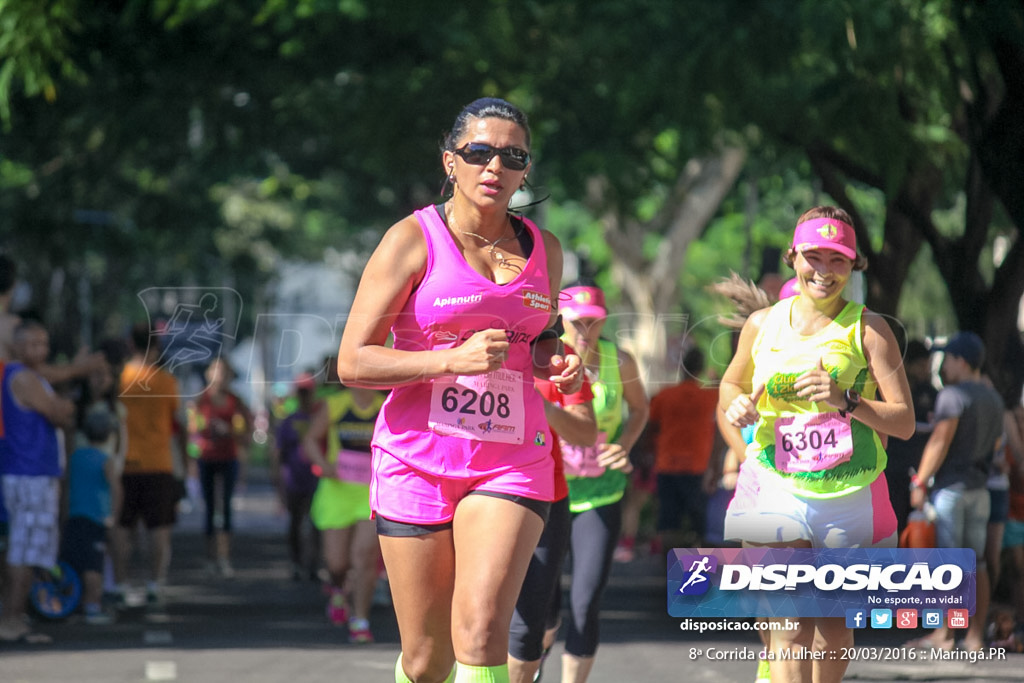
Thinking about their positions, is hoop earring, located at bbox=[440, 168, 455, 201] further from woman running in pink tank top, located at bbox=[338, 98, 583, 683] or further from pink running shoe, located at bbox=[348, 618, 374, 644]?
pink running shoe, located at bbox=[348, 618, 374, 644]

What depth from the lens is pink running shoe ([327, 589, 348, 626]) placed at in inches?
442

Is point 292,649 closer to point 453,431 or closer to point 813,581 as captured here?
point 813,581

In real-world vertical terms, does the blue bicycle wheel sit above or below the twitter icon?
below

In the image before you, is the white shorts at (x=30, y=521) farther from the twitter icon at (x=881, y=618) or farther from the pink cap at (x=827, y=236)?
the pink cap at (x=827, y=236)

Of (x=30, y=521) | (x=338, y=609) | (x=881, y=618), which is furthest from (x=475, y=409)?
(x=338, y=609)

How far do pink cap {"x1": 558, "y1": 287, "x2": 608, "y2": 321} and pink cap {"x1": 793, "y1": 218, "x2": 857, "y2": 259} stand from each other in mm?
1536

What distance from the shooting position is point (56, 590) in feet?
37.3

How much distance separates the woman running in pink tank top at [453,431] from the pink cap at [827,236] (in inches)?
60.2

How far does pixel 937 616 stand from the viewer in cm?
673

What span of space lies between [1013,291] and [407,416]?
25.6 feet

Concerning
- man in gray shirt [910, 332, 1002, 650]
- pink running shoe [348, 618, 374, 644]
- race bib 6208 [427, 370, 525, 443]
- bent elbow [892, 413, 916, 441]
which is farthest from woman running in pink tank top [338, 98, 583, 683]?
pink running shoe [348, 618, 374, 644]

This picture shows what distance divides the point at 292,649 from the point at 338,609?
1358 millimetres

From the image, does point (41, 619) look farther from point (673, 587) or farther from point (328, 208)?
point (328, 208)

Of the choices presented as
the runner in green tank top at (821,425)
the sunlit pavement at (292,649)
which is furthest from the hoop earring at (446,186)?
the sunlit pavement at (292,649)
